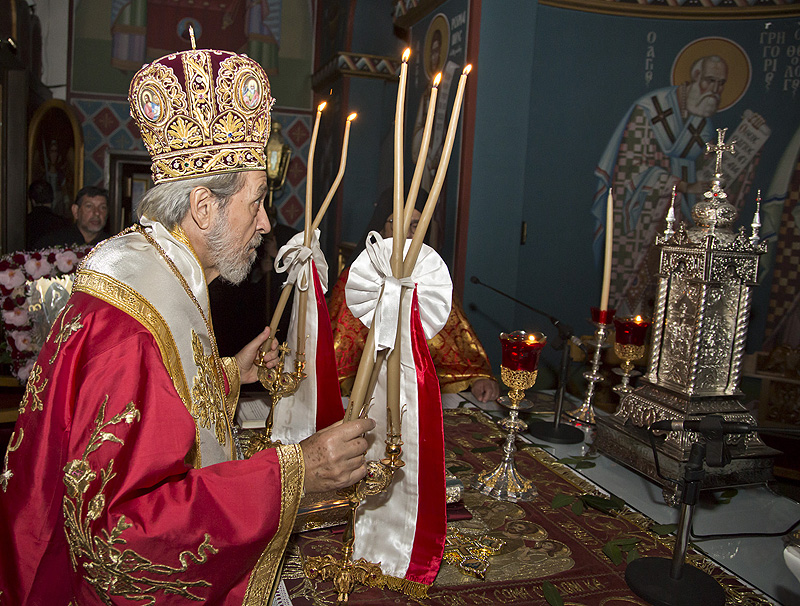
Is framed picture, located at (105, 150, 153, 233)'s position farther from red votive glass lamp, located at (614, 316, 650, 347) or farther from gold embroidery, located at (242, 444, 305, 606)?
gold embroidery, located at (242, 444, 305, 606)

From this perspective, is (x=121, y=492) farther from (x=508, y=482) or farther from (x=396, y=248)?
(x=508, y=482)

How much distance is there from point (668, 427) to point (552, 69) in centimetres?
468

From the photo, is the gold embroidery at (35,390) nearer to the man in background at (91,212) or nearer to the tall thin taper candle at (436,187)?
the tall thin taper candle at (436,187)

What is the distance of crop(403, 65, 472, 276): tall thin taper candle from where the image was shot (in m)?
1.19

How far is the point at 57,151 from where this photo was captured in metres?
6.70

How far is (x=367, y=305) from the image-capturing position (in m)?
1.46

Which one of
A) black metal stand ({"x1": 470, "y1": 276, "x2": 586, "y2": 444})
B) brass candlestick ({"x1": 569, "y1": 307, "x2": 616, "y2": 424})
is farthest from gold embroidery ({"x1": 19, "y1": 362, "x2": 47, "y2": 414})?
brass candlestick ({"x1": 569, "y1": 307, "x2": 616, "y2": 424})

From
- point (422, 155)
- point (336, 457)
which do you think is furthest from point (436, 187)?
point (336, 457)

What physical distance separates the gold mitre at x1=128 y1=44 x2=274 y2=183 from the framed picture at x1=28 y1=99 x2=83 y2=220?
5344 mm

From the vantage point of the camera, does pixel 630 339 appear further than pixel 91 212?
No

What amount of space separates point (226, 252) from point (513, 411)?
1061 mm

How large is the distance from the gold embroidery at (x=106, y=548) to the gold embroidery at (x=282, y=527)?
0.55ft

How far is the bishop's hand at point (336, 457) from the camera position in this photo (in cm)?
132

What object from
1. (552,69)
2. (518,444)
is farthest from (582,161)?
(518,444)
